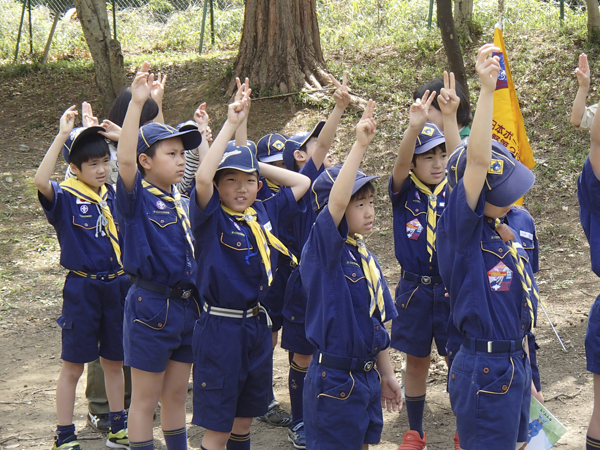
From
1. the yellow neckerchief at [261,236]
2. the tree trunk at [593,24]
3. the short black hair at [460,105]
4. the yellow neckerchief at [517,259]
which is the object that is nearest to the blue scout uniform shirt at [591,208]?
the yellow neckerchief at [517,259]

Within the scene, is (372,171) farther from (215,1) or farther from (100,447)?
(215,1)

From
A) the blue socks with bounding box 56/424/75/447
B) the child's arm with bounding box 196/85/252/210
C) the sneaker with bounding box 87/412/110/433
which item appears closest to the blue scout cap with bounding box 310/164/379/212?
the child's arm with bounding box 196/85/252/210

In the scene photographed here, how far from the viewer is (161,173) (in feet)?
11.4

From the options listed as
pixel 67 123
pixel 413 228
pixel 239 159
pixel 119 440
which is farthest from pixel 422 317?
pixel 67 123

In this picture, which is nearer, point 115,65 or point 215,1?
point 115,65

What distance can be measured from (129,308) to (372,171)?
528 centimetres

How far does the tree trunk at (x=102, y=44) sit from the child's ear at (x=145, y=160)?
649 centimetres

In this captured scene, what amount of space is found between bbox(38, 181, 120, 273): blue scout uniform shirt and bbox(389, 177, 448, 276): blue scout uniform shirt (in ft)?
5.69

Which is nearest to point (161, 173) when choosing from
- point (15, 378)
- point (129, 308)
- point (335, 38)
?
point (129, 308)

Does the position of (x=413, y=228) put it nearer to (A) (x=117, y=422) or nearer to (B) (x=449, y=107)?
(B) (x=449, y=107)

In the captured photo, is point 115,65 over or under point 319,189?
over

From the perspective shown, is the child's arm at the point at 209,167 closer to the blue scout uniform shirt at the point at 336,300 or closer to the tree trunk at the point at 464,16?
the blue scout uniform shirt at the point at 336,300

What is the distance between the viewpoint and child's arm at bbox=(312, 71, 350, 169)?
145 inches

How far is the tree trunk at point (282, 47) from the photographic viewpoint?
9.31 meters
